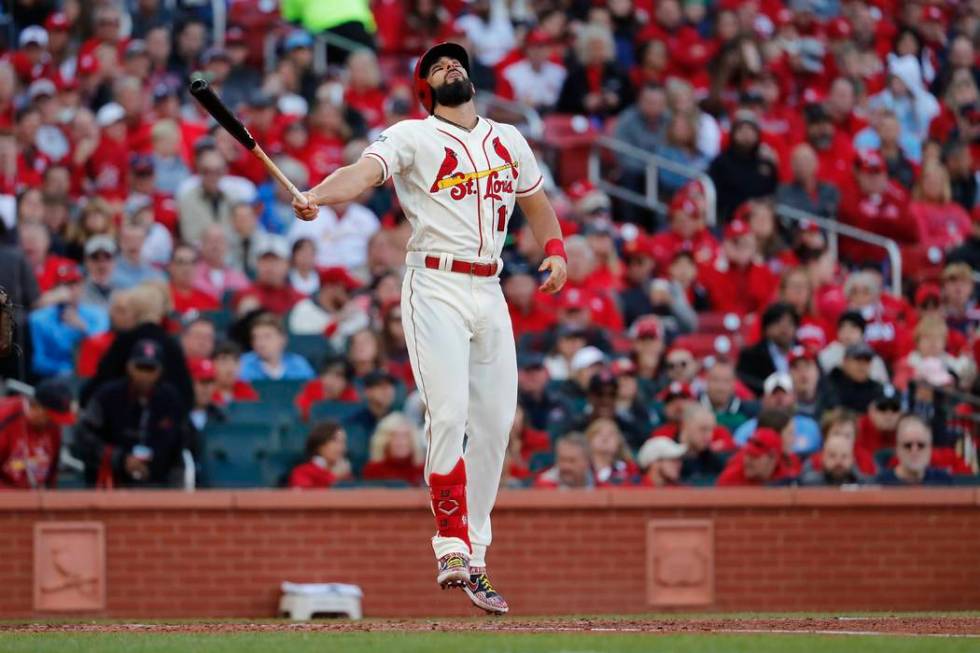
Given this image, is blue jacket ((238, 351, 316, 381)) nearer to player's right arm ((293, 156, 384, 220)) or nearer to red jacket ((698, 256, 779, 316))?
red jacket ((698, 256, 779, 316))

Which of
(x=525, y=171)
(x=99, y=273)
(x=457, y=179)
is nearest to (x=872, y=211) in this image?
(x=99, y=273)

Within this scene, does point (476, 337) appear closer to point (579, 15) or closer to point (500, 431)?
point (500, 431)

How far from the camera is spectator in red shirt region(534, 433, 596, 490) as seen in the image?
1233 centimetres

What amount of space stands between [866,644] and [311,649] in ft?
6.65

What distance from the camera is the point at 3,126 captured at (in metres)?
16.4

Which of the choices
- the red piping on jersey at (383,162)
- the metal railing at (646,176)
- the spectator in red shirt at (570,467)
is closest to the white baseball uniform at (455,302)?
the red piping on jersey at (383,162)

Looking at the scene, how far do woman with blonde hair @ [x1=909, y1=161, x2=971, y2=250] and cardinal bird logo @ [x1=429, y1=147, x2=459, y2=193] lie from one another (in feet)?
31.4

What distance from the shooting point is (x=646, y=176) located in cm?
1748

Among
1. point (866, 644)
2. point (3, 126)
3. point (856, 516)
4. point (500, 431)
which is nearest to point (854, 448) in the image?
point (856, 516)

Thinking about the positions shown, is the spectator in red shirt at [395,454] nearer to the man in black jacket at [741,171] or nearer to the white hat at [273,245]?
the white hat at [273,245]

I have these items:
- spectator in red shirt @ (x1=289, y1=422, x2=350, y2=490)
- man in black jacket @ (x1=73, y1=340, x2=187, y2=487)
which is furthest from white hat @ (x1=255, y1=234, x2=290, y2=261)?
spectator in red shirt @ (x1=289, y1=422, x2=350, y2=490)

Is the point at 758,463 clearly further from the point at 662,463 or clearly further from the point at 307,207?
the point at 307,207

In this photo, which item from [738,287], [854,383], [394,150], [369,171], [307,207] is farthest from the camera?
[738,287]

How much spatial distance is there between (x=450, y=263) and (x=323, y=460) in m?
3.89
